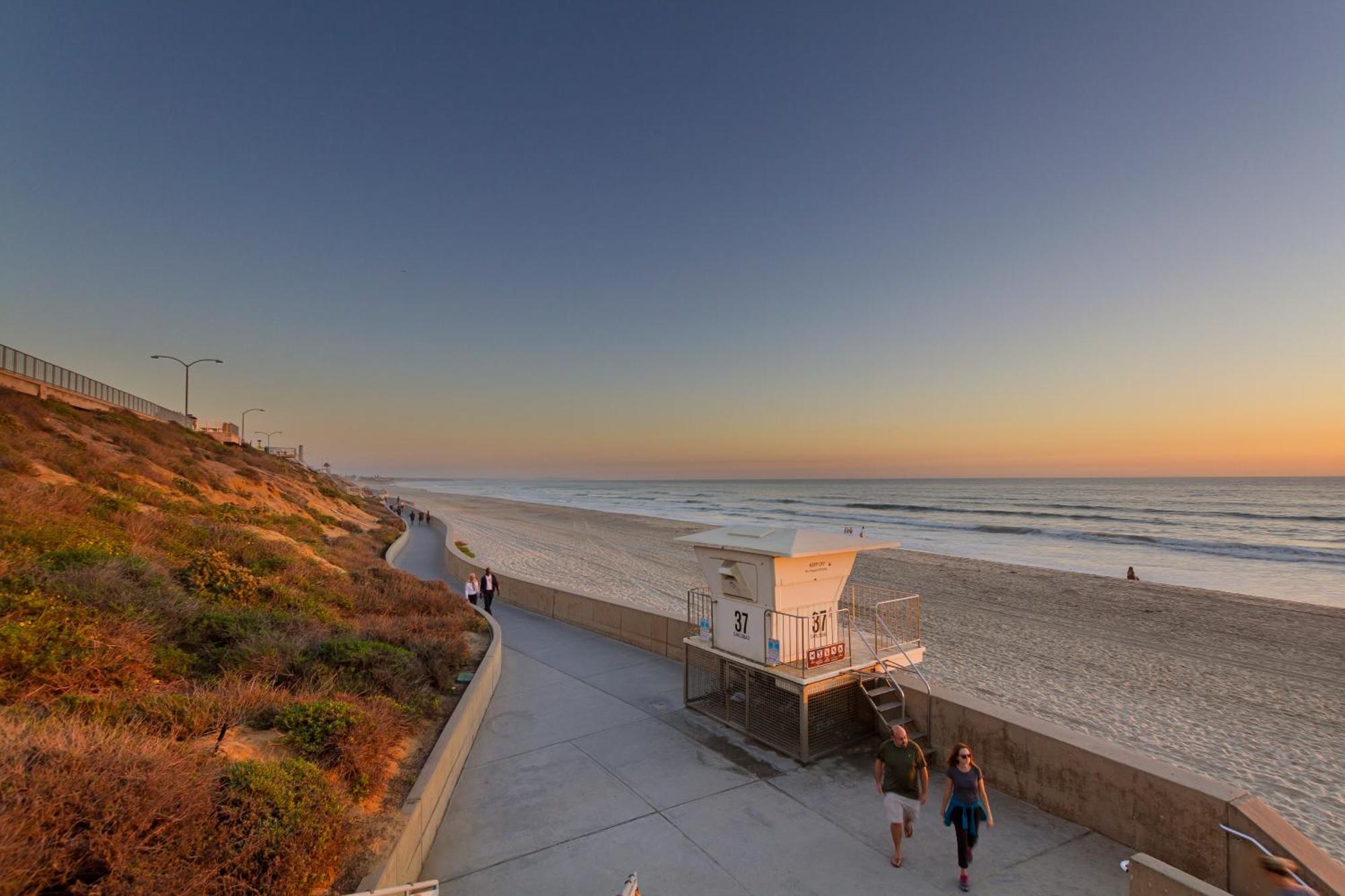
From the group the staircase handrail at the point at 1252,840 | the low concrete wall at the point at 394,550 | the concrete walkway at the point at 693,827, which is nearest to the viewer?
the staircase handrail at the point at 1252,840

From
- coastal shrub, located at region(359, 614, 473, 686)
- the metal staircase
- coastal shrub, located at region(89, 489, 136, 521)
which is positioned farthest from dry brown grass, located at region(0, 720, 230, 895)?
coastal shrub, located at region(89, 489, 136, 521)

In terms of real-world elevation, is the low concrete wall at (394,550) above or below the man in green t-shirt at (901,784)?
below

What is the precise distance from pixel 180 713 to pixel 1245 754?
15187mm

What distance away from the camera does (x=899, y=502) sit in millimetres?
91188

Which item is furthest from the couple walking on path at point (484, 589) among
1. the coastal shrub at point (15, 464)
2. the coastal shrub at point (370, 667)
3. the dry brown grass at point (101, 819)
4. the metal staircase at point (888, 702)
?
the dry brown grass at point (101, 819)

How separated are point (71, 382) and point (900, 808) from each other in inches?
1891

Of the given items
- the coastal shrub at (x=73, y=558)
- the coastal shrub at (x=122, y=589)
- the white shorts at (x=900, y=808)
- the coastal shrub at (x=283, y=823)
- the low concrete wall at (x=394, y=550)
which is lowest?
the low concrete wall at (x=394, y=550)

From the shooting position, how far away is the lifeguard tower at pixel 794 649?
839 cm

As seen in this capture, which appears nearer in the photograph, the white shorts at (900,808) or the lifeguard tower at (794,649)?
the white shorts at (900,808)

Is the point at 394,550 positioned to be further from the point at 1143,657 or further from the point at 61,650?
the point at 1143,657

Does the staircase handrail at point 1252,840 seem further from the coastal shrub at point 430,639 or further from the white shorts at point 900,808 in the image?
the coastal shrub at point 430,639

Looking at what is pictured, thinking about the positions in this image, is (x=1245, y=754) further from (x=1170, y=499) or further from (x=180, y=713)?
(x=1170, y=499)

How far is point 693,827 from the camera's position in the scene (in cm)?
670

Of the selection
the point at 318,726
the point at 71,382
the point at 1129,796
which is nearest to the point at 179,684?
the point at 318,726
